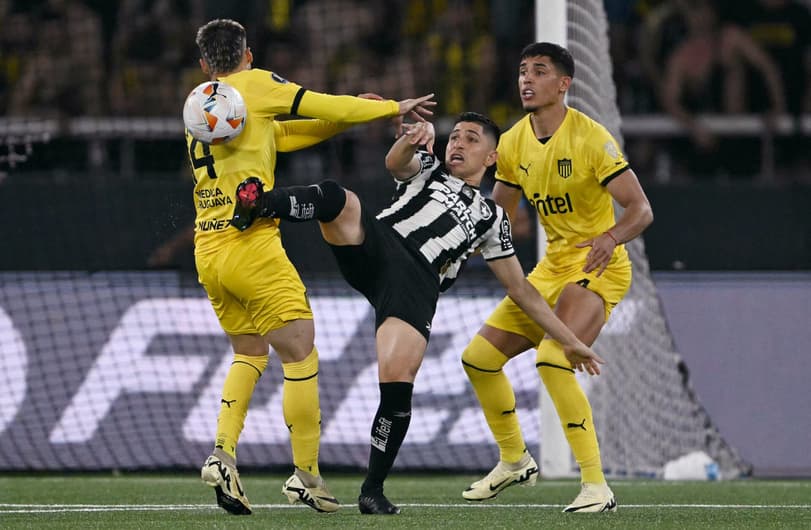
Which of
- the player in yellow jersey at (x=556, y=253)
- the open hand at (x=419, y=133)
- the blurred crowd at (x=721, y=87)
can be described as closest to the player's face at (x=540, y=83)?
the player in yellow jersey at (x=556, y=253)

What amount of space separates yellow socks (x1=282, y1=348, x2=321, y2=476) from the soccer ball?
1.06m

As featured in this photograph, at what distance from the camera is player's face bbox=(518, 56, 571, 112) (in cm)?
696

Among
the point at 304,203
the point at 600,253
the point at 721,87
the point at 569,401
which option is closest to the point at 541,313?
the point at 600,253

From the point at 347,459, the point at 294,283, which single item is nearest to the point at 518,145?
the point at 294,283

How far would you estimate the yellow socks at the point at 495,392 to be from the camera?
6.98m

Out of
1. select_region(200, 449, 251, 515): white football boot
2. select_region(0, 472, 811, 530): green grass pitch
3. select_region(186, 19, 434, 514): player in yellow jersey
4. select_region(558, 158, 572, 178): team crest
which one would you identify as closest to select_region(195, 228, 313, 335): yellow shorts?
select_region(186, 19, 434, 514): player in yellow jersey

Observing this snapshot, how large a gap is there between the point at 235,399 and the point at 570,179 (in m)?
1.90

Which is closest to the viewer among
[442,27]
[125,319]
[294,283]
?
[294,283]

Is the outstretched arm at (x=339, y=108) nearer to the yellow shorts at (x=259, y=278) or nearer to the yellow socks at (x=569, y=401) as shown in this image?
the yellow shorts at (x=259, y=278)

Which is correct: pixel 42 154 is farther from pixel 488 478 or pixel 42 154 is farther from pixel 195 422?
pixel 488 478

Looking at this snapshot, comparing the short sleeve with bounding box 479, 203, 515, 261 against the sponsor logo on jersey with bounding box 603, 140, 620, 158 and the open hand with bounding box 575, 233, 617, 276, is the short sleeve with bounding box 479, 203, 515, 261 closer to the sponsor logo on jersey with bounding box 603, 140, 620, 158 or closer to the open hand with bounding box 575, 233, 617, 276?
the open hand with bounding box 575, 233, 617, 276

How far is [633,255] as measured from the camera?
362 inches

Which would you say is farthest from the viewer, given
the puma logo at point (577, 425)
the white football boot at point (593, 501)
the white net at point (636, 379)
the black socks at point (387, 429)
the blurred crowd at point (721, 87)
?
the blurred crowd at point (721, 87)

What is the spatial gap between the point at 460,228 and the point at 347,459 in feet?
11.5
